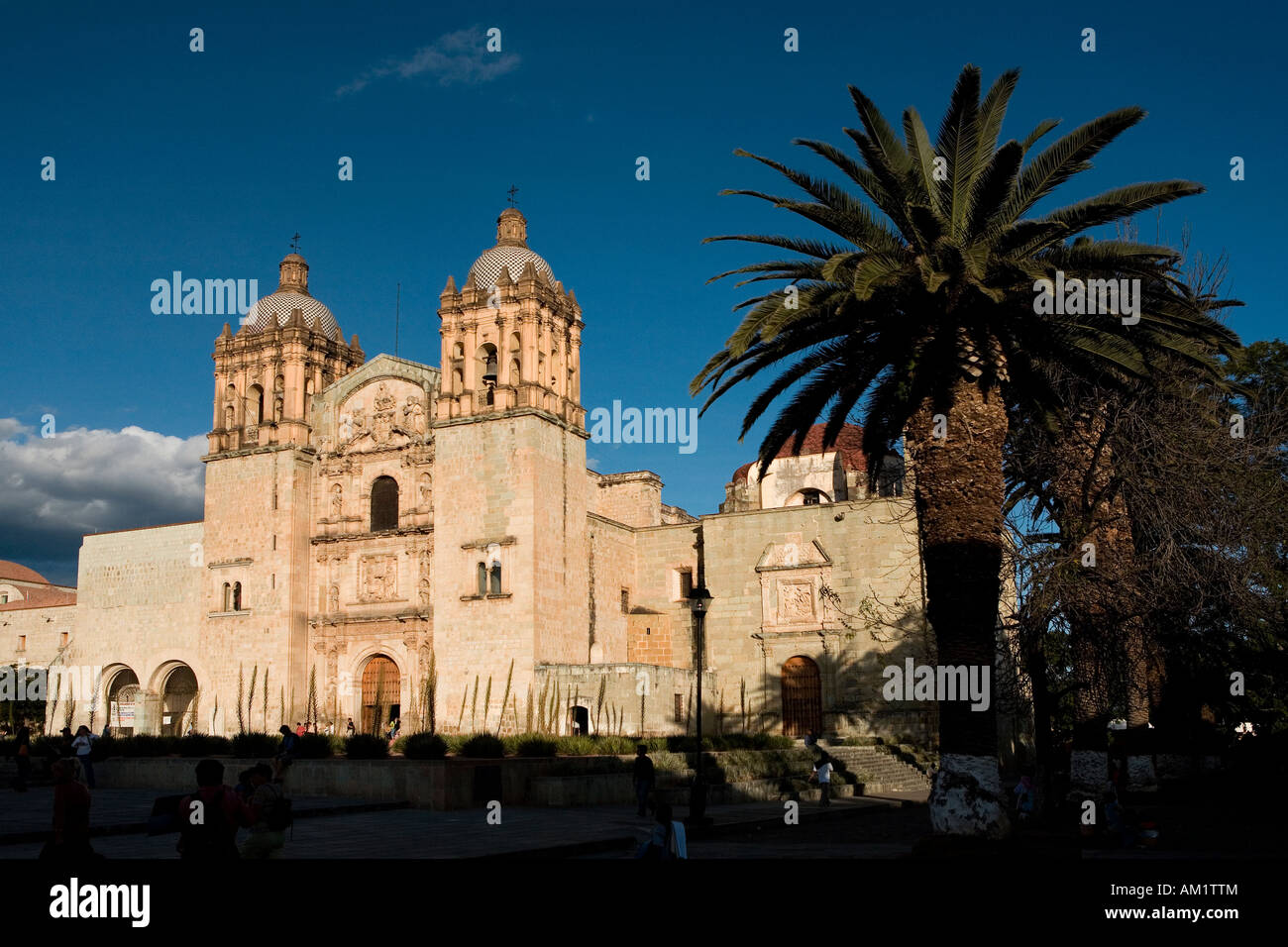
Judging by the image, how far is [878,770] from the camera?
1119 inches

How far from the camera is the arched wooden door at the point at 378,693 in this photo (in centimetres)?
3622

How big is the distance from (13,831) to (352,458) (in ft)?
78.8

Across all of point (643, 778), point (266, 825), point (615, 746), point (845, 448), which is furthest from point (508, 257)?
point (266, 825)

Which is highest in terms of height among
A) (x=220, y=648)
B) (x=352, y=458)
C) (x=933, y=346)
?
(x=352, y=458)

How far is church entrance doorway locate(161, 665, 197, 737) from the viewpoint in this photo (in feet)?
130

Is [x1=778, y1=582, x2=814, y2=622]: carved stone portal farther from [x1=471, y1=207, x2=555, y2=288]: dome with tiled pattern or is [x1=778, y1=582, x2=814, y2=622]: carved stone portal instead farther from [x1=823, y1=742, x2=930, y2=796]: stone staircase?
[x1=471, y1=207, x2=555, y2=288]: dome with tiled pattern

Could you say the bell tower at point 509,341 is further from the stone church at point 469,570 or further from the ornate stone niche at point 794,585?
the ornate stone niche at point 794,585

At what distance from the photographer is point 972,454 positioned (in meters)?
13.7

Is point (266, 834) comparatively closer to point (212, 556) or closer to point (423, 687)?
point (423, 687)

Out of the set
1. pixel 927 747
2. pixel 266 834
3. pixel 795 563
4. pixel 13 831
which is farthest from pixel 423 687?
pixel 266 834

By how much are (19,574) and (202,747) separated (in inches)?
1683

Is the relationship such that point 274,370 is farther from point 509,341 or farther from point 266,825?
point 266,825

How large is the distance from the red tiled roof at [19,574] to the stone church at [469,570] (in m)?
20.9

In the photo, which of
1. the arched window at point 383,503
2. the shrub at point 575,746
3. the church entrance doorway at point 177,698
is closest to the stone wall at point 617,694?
the shrub at point 575,746
